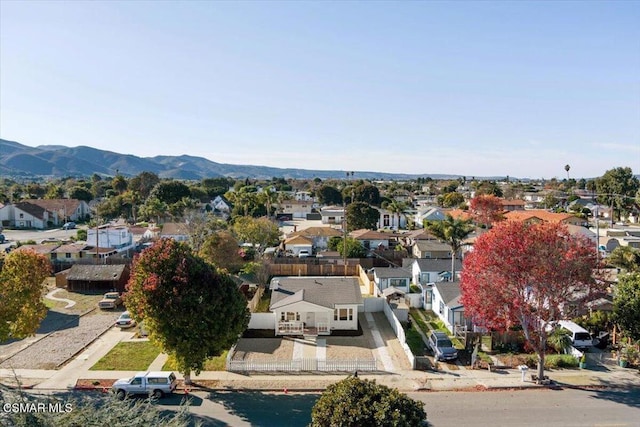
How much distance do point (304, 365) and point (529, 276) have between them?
43.8ft

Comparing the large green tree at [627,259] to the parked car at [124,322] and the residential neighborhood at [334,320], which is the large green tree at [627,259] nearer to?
the residential neighborhood at [334,320]

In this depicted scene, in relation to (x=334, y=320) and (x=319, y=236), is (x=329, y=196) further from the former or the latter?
(x=334, y=320)

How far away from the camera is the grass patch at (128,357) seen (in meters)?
26.3

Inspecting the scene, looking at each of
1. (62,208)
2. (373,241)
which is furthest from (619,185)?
(62,208)

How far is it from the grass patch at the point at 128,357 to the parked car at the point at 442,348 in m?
16.7

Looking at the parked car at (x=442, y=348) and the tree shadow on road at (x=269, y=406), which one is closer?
the tree shadow on road at (x=269, y=406)

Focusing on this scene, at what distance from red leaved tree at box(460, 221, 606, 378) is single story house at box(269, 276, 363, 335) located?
35.0 feet

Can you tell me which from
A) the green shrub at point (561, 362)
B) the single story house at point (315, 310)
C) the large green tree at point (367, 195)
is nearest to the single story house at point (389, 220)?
the large green tree at point (367, 195)

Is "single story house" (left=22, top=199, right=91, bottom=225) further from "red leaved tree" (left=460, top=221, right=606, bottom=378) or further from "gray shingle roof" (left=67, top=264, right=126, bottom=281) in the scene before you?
"red leaved tree" (left=460, top=221, right=606, bottom=378)

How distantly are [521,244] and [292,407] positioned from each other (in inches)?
566

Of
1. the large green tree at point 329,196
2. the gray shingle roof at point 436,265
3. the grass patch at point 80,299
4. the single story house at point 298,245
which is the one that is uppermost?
the large green tree at point 329,196

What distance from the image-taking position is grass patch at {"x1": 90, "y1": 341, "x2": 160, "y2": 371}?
2628 cm

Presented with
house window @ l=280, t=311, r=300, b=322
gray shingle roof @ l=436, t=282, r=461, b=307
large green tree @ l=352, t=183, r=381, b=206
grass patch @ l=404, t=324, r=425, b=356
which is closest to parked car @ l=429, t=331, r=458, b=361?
grass patch @ l=404, t=324, r=425, b=356

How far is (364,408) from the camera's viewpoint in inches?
559
